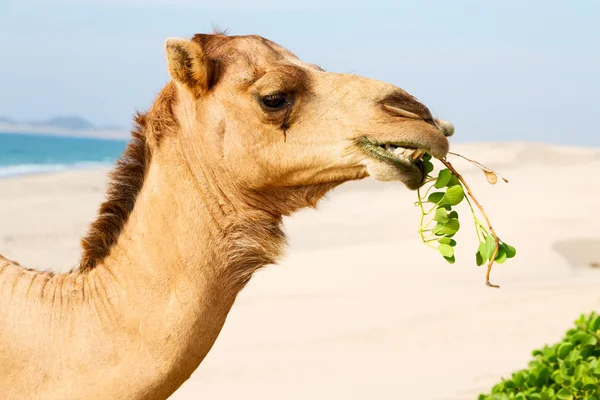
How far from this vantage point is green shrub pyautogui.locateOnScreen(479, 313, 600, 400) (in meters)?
4.19

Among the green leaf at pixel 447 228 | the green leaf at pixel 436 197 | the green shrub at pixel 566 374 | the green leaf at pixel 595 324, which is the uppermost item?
the green leaf at pixel 436 197

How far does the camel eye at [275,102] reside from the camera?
3199mm

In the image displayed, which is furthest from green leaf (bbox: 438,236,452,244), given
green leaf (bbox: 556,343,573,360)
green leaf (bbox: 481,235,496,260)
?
green leaf (bbox: 556,343,573,360)

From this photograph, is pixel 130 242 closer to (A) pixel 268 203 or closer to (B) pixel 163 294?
(B) pixel 163 294

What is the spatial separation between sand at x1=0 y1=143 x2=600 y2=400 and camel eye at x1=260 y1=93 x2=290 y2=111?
54cm

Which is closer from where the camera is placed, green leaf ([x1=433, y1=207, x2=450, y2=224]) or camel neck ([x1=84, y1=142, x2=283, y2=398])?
camel neck ([x1=84, y1=142, x2=283, y2=398])

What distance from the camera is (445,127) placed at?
3221 mm

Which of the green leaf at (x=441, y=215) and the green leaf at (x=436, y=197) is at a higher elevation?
the green leaf at (x=436, y=197)

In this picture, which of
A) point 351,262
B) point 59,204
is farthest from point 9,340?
point 59,204

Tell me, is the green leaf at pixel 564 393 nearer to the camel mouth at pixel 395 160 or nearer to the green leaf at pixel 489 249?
the green leaf at pixel 489 249

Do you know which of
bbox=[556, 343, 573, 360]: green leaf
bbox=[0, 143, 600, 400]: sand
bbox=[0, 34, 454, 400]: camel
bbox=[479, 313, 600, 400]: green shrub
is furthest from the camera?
bbox=[0, 143, 600, 400]: sand

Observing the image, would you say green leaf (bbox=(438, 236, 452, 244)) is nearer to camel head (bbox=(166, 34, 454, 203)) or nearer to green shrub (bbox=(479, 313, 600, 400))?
camel head (bbox=(166, 34, 454, 203))

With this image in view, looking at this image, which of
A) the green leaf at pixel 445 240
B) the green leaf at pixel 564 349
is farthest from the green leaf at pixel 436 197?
the green leaf at pixel 564 349

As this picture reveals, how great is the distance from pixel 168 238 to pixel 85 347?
451 millimetres
